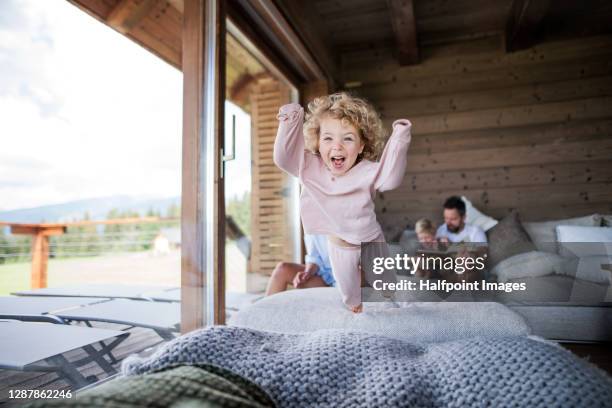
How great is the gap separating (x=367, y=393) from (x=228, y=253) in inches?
31.7

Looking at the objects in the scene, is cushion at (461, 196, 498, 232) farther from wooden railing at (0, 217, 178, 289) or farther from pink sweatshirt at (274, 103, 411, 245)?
wooden railing at (0, 217, 178, 289)

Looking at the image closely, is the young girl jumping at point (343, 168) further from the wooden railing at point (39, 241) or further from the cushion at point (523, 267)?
the wooden railing at point (39, 241)

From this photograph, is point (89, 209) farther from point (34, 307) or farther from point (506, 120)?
point (506, 120)

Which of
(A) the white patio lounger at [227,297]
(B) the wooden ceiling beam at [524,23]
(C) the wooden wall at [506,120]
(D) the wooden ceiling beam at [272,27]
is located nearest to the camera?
(C) the wooden wall at [506,120]

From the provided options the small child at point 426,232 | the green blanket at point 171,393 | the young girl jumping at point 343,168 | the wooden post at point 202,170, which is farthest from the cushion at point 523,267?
the wooden post at point 202,170

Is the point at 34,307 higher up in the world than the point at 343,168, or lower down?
lower down

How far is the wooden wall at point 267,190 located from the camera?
83cm

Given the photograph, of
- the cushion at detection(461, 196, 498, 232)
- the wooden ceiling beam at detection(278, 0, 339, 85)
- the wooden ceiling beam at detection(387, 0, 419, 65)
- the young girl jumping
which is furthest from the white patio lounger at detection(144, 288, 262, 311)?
the wooden ceiling beam at detection(387, 0, 419, 65)

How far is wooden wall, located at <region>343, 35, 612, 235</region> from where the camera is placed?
862 millimetres

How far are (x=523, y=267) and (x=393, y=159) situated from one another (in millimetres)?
295

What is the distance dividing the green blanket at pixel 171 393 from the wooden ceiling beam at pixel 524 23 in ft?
3.34

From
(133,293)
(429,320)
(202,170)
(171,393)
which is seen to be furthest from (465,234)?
(133,293)

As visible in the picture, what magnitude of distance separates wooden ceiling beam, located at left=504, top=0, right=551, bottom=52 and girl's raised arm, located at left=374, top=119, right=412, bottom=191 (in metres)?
0.55

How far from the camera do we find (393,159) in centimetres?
64
